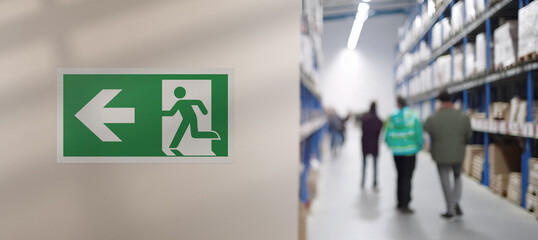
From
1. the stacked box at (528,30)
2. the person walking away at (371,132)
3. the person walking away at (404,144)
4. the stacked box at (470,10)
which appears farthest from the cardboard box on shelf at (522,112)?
the stacked box at (470,10)

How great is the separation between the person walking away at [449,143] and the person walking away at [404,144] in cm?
27

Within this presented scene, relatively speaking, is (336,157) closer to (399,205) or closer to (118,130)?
(399,205)

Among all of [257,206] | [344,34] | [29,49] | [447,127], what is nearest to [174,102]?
[257,206]

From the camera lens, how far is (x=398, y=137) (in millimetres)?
5125

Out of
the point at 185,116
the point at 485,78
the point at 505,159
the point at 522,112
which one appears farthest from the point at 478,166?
the point at 185,116

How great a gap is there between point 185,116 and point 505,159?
6185mm

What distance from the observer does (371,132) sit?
6.68 m

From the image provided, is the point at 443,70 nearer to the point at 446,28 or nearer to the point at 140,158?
the point at 446,28

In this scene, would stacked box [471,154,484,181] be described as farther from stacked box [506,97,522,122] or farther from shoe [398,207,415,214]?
shoe [398,207,415,214]

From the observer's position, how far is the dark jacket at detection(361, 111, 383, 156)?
259 inches

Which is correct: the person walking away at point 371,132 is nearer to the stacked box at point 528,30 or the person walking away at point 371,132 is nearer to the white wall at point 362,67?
the stacked box at point 528,30

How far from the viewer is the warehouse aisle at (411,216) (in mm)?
4137

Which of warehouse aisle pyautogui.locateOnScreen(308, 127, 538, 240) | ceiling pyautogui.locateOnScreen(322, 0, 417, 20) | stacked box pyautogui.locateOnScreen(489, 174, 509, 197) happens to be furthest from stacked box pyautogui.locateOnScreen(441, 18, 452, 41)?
ceiling pyautogui.locateOnScreen(322, 0, 417, 20)

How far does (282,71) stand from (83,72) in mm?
819
